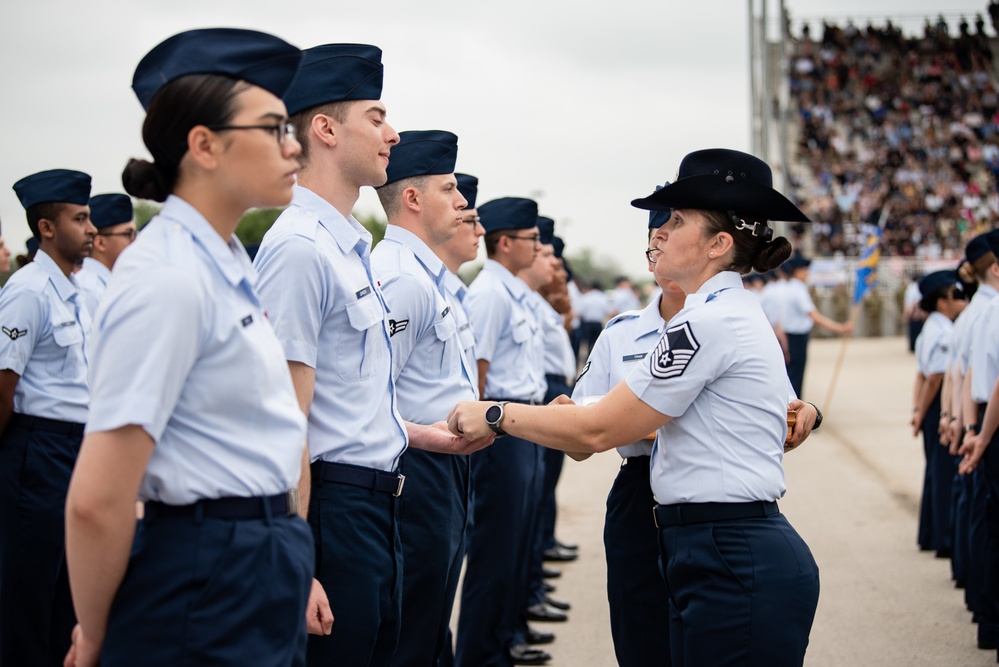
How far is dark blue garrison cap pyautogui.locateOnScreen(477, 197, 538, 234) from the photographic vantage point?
700 centimetres

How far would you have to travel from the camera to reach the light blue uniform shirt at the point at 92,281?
6293mm

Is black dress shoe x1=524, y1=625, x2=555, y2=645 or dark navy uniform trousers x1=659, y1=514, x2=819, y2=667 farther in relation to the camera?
black dress shoe x1=524, y1=625, x2=555, y2=645

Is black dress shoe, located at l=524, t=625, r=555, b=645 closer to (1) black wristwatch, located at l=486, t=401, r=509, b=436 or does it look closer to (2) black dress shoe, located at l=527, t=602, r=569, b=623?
(2) black dress shoe, located at l=527, t=602, r=569, b=623

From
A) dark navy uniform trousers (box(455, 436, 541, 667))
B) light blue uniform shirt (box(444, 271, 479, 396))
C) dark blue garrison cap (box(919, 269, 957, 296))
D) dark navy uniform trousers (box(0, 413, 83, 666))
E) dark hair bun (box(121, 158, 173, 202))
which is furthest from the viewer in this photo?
dark blue garrison cap (box(919, 269, 957, 296))

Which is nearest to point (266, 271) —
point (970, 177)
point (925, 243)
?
point (925, 243)

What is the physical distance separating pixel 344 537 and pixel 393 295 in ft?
A: 3.67

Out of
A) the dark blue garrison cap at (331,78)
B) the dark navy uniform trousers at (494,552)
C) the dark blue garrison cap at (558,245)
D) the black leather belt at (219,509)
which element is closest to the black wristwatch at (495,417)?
the dark blue garrison cap at (331,78)

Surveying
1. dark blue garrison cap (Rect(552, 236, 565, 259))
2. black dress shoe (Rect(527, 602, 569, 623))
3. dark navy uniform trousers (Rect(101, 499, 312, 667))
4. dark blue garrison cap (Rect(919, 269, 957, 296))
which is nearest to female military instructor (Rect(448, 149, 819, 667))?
dark navy uniform trousers (Rect(101, 499, 312, 667))

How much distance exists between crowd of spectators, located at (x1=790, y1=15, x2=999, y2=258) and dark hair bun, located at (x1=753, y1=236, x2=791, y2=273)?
30.8 meters

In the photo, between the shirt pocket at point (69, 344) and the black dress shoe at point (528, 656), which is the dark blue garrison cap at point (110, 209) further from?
the black dress shoe at point (528, 656)

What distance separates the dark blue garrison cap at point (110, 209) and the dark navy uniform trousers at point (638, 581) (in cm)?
377

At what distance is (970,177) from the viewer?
36812 millimetres

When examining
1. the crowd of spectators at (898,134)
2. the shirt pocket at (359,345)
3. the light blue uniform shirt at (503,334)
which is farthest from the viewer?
the crowd of spectators at (898,134)

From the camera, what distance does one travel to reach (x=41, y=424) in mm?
4863
